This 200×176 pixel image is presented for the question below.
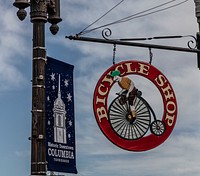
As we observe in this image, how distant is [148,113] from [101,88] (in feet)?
4.47

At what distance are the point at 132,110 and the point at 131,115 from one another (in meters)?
0.12

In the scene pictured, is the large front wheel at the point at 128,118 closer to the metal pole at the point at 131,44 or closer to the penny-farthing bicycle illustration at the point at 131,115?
the penny-farthing bicycle illustration at the point at 131,115

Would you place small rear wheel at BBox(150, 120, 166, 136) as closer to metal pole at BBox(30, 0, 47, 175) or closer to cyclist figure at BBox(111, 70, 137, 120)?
cyclist figure at BBox(111, 70, 137, 120)

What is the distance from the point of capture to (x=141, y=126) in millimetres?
16500

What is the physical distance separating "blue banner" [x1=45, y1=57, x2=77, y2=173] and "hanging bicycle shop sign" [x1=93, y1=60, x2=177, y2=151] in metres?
0.67

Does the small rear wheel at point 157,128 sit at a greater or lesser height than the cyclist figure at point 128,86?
lesser

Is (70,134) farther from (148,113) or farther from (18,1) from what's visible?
(18,1)

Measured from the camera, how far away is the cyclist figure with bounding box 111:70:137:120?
53.7 feet

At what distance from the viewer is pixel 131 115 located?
16422 millimetres

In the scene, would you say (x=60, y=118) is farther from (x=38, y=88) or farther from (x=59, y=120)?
(x=38, y=88)

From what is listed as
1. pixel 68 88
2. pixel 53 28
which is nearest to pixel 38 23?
pixel 53 28

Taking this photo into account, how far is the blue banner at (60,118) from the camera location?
1545 cm

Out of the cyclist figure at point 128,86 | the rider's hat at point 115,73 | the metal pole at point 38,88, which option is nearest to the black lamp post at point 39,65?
the metal pole at point 38,88

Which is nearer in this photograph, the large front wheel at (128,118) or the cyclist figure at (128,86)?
the large front wheel at (128,118)
